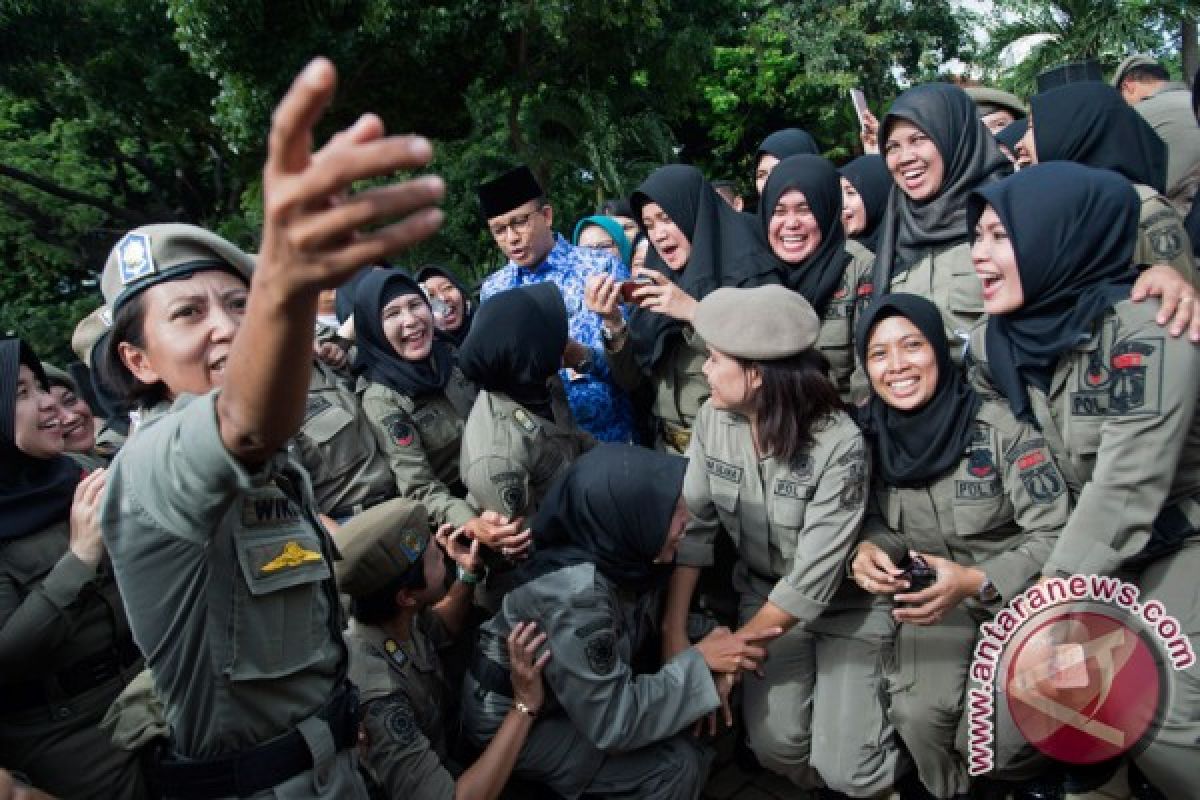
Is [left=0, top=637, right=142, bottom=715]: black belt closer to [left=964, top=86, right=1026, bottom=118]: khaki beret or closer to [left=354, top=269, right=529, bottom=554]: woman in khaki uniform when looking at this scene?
[left=354, top=269, right=529, bottom=554]: woman in khaki uniform

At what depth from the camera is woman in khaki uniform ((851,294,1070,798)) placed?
2520 mm

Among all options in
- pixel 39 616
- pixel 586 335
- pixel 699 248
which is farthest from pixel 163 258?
pixel 586 335

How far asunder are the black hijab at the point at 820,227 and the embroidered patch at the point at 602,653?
183 cm

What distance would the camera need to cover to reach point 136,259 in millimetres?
1519

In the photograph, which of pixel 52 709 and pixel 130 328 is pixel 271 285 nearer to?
pixel 130 328

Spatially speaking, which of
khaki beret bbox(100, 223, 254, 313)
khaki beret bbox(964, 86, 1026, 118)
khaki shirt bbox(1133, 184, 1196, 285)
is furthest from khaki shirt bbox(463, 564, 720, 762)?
khaki beret bbox(964, 86, 1026, 118)

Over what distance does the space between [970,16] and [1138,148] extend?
21.2 meters

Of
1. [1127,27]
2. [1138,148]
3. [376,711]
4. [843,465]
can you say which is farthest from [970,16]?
[376,711]

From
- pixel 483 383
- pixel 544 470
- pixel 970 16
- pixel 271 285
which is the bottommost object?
pixel 544 470

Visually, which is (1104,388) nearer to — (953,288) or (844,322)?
(953,288)

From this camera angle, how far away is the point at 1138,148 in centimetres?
320

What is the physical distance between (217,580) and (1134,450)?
A: 2.28 metres

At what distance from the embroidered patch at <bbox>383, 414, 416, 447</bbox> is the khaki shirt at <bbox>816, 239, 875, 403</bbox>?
183 cm

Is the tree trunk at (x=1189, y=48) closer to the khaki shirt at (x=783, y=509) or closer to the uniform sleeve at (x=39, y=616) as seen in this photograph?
the khaki shirt at (x=783, y=509)
